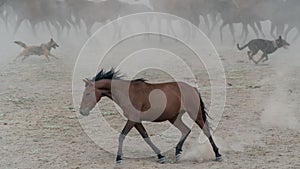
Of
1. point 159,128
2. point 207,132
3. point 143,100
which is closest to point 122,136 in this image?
point 143,100

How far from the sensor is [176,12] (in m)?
22.5

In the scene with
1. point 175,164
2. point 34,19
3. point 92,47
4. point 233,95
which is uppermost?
point 34,19

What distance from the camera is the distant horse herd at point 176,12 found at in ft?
67.9

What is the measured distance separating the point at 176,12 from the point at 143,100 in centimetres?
1605

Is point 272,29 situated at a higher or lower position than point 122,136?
higher

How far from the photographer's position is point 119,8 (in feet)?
73.3

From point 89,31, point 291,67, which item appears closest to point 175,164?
point 291,67

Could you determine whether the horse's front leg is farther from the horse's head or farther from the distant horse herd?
the distant horse herd

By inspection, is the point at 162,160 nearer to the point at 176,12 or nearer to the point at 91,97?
the point at 91,97

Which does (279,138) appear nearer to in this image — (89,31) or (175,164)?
(175,164)

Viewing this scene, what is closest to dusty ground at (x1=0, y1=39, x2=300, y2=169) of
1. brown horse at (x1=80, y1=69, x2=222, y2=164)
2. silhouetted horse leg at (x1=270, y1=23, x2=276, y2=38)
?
brown horse at (x1=80, y1=69, x2=222, y2=164)

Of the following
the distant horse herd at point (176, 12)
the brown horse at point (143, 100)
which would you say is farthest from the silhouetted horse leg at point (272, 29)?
the brown horse at point (143, 100)

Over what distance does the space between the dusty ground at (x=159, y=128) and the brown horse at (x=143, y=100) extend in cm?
35

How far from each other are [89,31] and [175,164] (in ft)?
51.2
